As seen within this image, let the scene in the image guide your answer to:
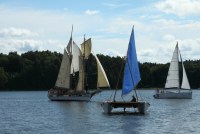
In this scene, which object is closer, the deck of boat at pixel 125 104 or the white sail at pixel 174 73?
the deck of boat at pixel 125 104

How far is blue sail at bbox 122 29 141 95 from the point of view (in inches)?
2461

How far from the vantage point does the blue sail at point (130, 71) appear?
205 feet

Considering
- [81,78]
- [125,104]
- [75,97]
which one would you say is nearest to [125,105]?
[125,104]

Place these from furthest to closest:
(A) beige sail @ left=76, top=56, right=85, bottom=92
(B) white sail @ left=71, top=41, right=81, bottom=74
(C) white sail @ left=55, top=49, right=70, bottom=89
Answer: (C) white sail @ left=55, top=49, right=70, bottom=89, (B) white sail @ left=71, top=41, right=81, bottom=74, (A) beige sail @ left=76, top=56, right=85, bottom=92

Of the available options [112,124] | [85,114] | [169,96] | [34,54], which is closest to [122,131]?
[112,124]

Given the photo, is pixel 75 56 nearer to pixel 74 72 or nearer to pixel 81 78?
pixel 74 72

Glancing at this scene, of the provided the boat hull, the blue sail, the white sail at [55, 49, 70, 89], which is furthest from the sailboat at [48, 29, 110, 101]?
the blue sail

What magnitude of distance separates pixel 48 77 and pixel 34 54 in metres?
16.4

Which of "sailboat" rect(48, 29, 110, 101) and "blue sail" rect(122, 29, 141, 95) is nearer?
"blue sail" rect(122, 29, 141, 95)

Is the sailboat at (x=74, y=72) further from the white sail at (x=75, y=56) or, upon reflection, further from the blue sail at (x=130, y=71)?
the blue sail at (x=130, y=71)

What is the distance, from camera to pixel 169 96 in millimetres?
111188

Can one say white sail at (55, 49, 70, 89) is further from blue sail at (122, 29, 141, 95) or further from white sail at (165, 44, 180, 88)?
blue sail at (122, 29, 141, 95)

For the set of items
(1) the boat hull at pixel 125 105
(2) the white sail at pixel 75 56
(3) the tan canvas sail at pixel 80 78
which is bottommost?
(1) the boat hull at pixel 125 105

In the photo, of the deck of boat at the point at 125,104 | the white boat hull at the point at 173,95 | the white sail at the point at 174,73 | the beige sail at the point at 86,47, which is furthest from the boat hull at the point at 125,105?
the white boat hull at the point at 173,95
